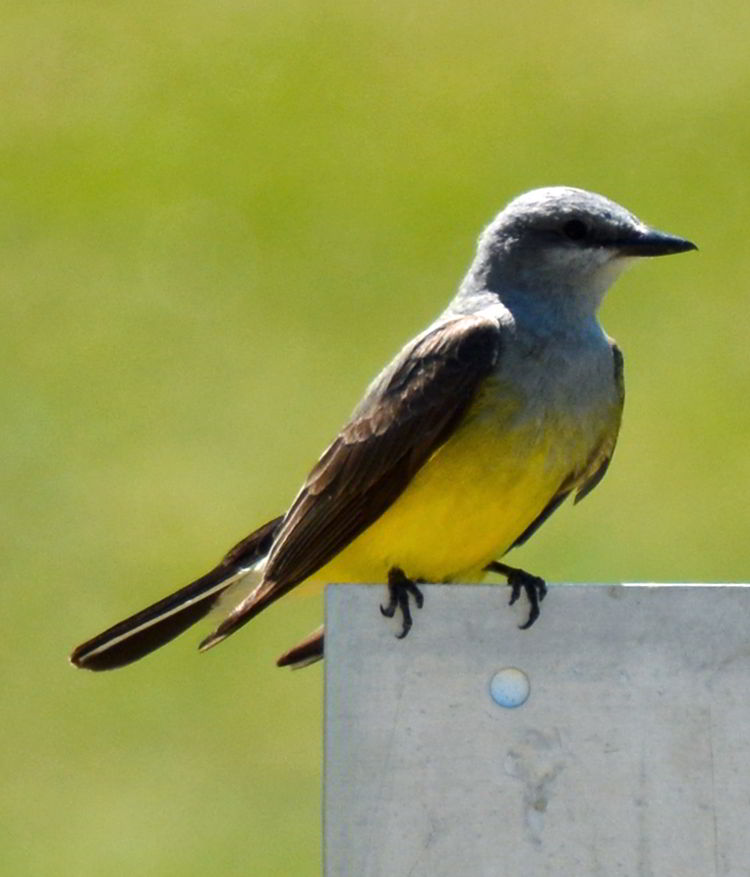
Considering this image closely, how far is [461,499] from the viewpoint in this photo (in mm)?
6043

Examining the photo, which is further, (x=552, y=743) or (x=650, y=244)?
(x=650, y=244)

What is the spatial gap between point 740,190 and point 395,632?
37.6ft

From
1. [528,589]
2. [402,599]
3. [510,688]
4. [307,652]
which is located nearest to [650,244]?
[307,652]

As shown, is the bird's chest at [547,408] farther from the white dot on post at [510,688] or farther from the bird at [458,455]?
the white dot on post at [510,688]

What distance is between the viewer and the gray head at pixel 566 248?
6.52 metres

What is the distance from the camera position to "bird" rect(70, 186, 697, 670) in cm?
606

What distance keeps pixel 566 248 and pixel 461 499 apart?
0.88m

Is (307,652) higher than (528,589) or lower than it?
lower

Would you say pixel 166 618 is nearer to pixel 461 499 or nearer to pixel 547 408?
pixel 461 499

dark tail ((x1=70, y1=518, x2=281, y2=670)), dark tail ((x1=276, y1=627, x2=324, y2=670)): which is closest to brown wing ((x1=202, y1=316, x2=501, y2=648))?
dark tail ((x1=276, y1=627, x2=324, y2=670))

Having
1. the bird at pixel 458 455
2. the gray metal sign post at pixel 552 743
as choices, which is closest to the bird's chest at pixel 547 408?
the bird at pixel 458 455

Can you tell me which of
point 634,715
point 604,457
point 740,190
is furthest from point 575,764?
point 740,190

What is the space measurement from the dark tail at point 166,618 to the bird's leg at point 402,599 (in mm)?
798

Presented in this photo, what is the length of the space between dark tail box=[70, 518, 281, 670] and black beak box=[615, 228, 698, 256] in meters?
1.13
